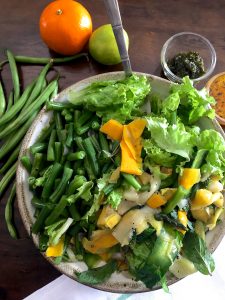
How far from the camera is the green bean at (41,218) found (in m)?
1.07

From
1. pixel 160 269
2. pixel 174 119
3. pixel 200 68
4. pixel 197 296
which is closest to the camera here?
pixel 160 269

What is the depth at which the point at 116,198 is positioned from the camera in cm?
102

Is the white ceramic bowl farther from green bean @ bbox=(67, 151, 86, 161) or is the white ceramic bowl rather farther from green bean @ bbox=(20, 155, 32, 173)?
green bean @ bbox=(67, 151, 86, 161)

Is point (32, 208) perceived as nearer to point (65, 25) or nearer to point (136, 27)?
point (65, 25)

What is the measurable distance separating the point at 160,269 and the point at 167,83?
0.50 meters

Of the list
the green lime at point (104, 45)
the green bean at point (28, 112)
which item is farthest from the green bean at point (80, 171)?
the green lime at point (104, 45)

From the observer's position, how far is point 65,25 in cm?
130

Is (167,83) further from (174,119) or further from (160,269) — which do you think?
(160,269)

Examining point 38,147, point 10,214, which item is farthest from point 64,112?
point 10,214

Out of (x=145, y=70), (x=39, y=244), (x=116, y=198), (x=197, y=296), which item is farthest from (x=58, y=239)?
(x=145, y=70)

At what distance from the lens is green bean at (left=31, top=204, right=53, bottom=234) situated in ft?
3.51

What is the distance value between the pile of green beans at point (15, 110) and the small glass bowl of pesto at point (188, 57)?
10.9 inches

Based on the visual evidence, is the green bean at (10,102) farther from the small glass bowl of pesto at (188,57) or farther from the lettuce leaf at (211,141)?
the lettuce leaf at (211,141)

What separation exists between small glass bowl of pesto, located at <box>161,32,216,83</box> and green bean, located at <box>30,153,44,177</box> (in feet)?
1.67
